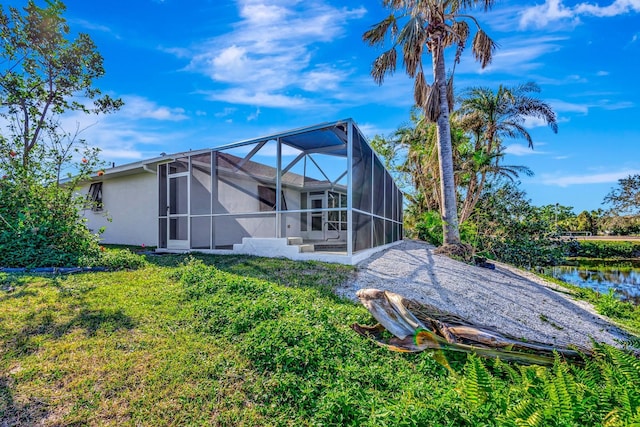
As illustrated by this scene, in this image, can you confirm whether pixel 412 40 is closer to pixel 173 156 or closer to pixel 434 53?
pixel 434 53

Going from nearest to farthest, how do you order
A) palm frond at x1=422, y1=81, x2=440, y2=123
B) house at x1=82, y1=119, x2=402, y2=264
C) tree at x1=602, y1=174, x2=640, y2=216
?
house at x1=82, y1=119, x2=402, y2=264 → palm frond at x1=422, y1=81, x2=440, y2=123 → tree at x1=602, y1=174, x2=640, y2=216

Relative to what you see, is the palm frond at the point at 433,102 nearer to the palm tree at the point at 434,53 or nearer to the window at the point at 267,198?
the palm tree at the point at 434,53

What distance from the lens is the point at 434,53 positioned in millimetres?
10266

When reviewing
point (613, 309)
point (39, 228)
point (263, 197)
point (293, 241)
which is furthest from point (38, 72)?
point (613, 309)

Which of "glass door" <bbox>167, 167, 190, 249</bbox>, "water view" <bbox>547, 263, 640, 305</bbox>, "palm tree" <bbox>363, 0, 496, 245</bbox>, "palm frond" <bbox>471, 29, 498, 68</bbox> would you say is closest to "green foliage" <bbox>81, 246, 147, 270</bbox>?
"glass door" <bbox>167, 167, 190, 249</bbox>

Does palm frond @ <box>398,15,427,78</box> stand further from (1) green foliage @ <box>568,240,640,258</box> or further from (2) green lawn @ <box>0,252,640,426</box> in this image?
(1) green foliage @ <box>568,240,640,258</box>

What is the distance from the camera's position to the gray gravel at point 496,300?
171 inches

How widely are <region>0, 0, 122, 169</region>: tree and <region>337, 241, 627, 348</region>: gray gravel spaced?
850cm

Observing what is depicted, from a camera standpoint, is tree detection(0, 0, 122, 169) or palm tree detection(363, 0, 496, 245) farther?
palm tree detection(363, 0, 496, 245)

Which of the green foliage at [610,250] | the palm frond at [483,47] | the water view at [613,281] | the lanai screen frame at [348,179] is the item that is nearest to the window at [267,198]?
the lanai screen frame at [348,179]

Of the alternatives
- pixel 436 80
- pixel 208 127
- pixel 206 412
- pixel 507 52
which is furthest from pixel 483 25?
pixel 206 412

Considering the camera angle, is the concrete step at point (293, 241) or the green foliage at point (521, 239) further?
the green foliage at point (521, 239)

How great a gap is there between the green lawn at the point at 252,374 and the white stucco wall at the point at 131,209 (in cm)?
788

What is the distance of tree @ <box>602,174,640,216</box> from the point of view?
20.4 metres
